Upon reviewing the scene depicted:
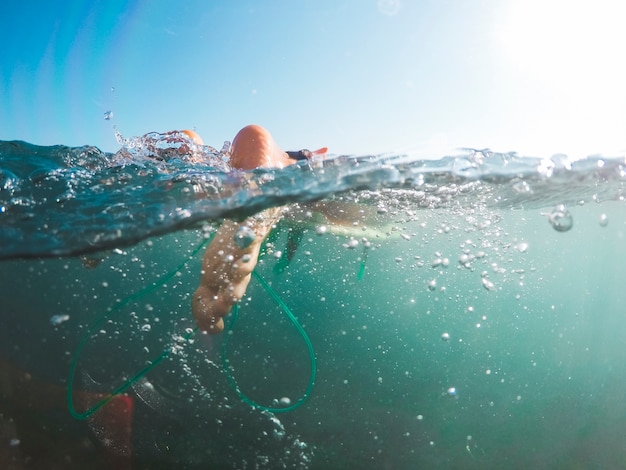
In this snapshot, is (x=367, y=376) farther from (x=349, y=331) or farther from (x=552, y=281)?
(x=552, y=281)

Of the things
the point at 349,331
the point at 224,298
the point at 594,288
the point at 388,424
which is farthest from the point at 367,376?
the point at 594,288

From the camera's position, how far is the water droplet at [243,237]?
512 cm

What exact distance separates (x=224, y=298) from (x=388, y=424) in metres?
8.45

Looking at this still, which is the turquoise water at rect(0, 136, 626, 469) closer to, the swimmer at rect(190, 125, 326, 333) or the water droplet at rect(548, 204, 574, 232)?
the water droplet at rect(548, 204, 574, 232)

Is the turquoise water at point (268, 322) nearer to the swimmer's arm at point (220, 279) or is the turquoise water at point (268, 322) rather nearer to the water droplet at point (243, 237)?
the water droplet at point (243, 237)

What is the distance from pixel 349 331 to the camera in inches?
914

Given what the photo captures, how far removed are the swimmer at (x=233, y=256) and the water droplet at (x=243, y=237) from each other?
1 centimetres

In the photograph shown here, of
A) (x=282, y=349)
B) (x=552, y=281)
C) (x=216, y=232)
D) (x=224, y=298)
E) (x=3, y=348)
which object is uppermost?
(x=216, y=232)

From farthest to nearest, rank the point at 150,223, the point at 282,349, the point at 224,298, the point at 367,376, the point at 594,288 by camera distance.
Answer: the point at 594,288 < the point at 367,376 < the point at 282,349 < the point at 150,223 < the point at 224,298

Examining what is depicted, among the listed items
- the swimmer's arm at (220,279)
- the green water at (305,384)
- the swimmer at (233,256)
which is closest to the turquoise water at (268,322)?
the green water at (305,384)

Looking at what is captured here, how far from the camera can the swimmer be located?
174 inches

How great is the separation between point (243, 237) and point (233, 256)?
1.55 feet

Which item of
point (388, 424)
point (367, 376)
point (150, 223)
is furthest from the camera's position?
point (367, 376)

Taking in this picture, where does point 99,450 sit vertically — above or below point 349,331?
above
